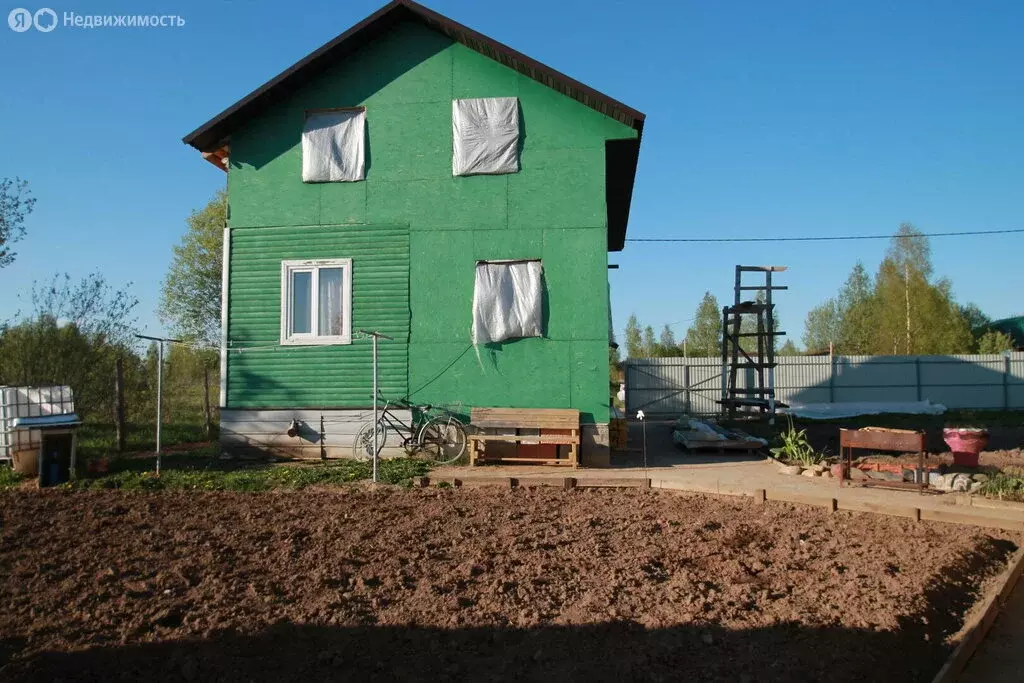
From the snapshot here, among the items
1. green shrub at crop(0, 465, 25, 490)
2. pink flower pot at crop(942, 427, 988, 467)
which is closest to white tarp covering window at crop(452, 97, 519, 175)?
pink flower pot at crop(942, 427, 988, 467)

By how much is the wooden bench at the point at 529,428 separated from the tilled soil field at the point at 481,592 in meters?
3.06

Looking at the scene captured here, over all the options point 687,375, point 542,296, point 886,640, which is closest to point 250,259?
point 542,296

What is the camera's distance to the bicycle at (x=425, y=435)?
41.3 ft

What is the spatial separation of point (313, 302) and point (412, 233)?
2217 mm

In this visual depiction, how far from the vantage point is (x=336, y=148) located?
13.4m

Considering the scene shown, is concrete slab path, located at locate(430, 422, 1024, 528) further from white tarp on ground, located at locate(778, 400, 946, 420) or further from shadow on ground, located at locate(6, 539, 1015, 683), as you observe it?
white tarp on ground, located at locate(778, 400, 946, 420)

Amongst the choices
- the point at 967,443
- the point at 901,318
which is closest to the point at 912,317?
the point at 901,318

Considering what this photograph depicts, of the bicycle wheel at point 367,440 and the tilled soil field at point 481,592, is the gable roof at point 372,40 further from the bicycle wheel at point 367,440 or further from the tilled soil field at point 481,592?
the tilled soil field at point 481,592

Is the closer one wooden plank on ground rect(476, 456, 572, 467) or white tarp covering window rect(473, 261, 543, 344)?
wooden plank on ground rect(476, 456, 572, 467)

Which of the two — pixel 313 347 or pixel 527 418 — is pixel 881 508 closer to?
pixel 527 418

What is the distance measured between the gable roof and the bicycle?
5755 millimetres

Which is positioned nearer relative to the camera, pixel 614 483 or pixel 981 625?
pixel 981 625

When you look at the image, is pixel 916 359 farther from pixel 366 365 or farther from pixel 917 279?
pixel 366 365

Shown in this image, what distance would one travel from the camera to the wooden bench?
11.9 metres
